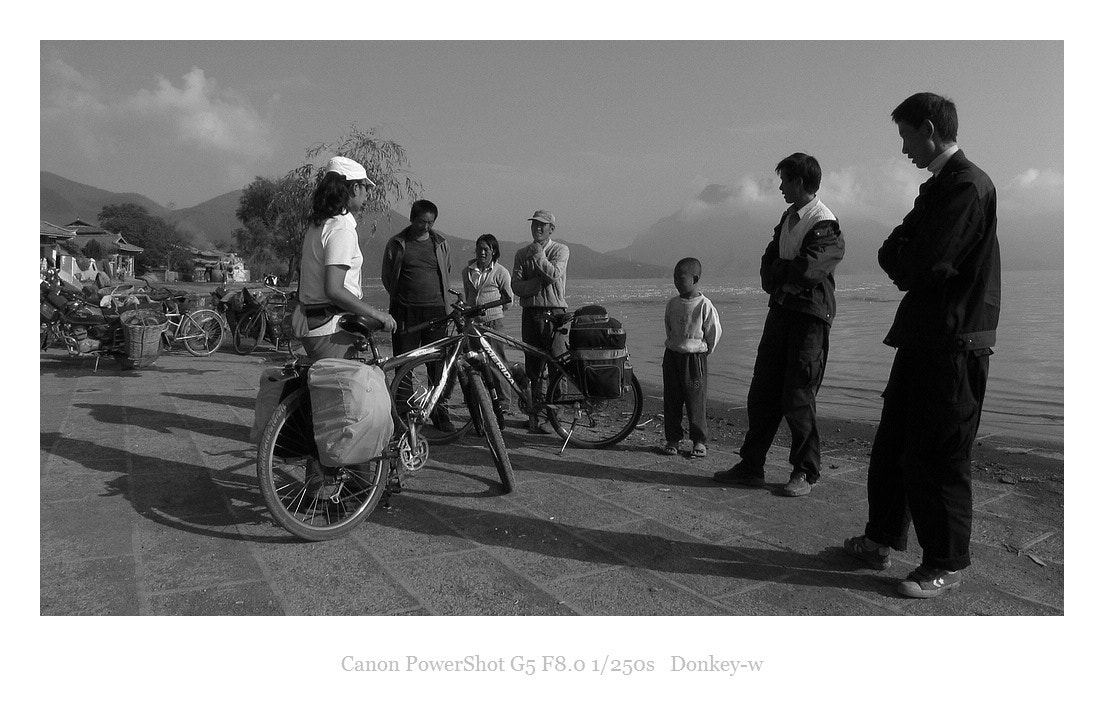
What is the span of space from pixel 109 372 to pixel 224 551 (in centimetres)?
695

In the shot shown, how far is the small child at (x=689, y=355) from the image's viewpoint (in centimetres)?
536

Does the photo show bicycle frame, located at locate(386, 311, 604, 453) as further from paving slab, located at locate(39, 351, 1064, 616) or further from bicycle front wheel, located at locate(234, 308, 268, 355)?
bicycle front wheel, located at locate(234, 308, 268, 355)

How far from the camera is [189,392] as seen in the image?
7.64 m

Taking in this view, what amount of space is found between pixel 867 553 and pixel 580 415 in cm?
252

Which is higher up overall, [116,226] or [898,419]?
[116,226]

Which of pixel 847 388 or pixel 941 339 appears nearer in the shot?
pixel 941 339

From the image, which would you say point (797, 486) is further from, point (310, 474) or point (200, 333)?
point (200, 333)

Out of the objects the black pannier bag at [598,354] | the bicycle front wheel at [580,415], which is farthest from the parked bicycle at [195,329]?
the black pannier bag at [598,354]

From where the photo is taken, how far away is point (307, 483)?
11.8ft

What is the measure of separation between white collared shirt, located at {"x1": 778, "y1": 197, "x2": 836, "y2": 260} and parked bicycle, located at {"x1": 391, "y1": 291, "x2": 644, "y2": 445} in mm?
1405

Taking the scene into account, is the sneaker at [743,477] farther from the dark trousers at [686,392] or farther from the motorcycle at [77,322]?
the motorcycle at [77,322]

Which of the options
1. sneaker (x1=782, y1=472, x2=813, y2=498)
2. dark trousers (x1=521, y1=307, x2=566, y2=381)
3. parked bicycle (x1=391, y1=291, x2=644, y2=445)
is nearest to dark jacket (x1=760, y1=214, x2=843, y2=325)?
sneaker (x1=782, y1=472, x2=813, y2=498)

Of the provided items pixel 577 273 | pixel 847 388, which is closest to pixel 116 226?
pixel 577 273
